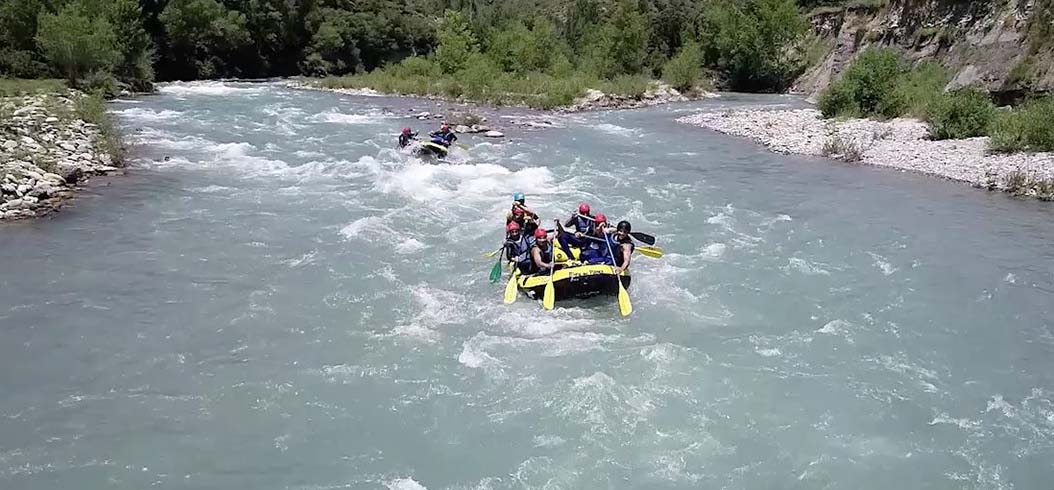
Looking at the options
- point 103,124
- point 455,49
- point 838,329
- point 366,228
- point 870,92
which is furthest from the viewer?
point 455,49

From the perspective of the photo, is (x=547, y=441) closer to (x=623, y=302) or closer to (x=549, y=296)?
(x=549, y=296)

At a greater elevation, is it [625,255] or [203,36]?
[203,36]

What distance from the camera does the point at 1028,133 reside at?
19.0m

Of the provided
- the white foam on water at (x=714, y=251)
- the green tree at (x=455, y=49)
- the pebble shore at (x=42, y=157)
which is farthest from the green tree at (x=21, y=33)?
the white foam on water at (x=714, y=251)

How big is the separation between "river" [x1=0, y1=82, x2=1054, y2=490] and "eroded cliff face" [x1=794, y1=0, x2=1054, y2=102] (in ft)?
36.9

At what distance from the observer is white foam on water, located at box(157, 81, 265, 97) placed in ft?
128

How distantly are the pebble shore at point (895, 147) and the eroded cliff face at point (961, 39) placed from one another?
396cm

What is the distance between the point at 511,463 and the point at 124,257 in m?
8.28

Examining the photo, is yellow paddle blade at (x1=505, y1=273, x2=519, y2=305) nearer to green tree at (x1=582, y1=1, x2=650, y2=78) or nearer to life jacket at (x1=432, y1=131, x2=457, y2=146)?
life jacket at (x1=432, y1=131, x2=457, y2=146)

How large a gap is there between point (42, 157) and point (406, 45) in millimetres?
50506

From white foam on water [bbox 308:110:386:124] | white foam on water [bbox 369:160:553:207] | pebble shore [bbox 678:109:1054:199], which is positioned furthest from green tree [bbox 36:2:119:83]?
pebble shore [bbox 678:109:1054:199]

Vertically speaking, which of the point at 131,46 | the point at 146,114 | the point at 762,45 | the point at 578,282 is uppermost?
the point at 762,45

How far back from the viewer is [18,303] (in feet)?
32.5

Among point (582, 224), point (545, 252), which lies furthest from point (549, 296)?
point (582, 224)
